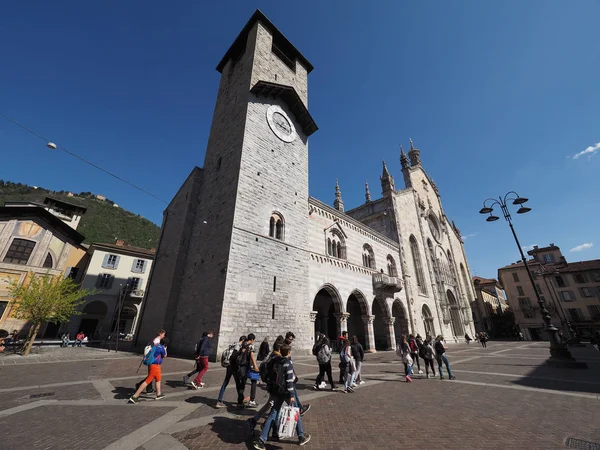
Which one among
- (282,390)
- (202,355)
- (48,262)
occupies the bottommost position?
(282,390)

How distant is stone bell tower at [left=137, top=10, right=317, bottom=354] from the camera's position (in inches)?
483

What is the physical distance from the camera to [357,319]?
72.2 ft

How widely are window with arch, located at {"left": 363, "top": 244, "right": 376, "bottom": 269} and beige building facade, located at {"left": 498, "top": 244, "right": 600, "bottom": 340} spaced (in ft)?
87.4

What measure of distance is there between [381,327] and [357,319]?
96.5 inches

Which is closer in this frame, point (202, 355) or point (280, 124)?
point (202, 355)

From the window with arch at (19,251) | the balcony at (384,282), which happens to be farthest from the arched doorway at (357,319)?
the window with arch at (19,251)

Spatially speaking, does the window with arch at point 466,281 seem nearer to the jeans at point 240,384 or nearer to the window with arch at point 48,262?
the jeans at point 240,384

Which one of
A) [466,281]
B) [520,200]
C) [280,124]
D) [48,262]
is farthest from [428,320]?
[48,262]

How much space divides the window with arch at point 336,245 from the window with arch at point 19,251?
1024 inches

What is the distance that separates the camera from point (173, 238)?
58.9 feet

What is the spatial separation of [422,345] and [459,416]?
189 inches

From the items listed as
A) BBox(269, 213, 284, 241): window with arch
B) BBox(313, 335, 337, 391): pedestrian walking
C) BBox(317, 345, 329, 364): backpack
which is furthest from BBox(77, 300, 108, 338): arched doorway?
BBox(317, 345, 329, 364): backpack

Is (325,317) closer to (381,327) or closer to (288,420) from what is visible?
(381,327)

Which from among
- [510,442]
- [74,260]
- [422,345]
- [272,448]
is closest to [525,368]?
[422,345]
